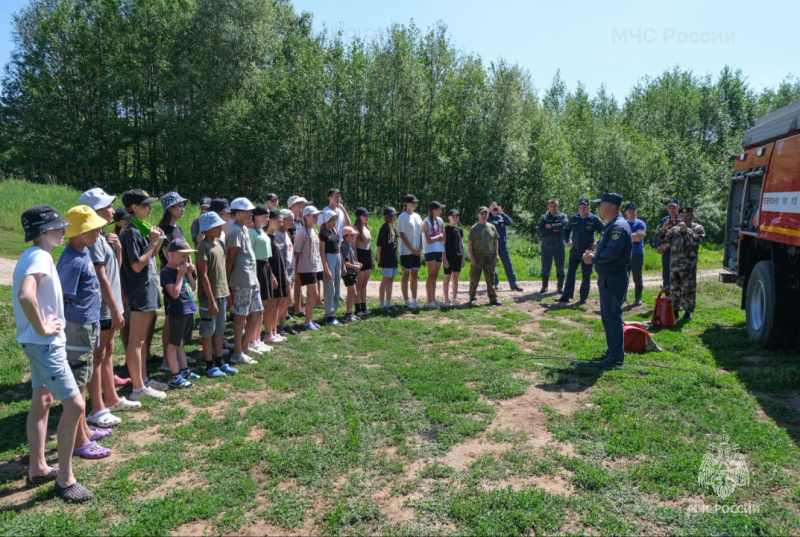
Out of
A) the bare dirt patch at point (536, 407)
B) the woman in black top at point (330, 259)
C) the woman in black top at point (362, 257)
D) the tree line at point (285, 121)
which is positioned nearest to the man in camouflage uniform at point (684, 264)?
the bare dirt patch at point (536, 407)

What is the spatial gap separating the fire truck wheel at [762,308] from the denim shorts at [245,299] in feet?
23.1

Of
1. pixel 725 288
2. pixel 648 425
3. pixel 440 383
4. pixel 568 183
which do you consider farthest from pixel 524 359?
pixel 568 183

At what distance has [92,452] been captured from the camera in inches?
170

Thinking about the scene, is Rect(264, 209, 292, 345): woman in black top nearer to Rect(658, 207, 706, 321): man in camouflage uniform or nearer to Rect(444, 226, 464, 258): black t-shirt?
Rect(444, 226, 464, 258): black t-shirt

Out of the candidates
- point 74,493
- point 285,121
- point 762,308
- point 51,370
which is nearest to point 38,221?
point 51,370

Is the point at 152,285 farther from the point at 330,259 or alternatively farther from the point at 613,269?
the point at 613,269

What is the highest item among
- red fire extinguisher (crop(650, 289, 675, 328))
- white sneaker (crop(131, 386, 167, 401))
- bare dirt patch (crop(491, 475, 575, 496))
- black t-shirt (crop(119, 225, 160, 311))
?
black t-shirt (crop(119, 225, 160, 311))

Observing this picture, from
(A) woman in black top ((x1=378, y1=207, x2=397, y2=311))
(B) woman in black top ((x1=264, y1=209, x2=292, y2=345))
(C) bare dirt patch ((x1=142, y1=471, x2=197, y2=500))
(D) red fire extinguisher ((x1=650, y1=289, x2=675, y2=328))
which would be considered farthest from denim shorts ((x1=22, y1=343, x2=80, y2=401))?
(D) red fire extinguisher ((x1=650, y1=289, x2=675, y2=328))

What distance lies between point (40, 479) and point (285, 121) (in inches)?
1073

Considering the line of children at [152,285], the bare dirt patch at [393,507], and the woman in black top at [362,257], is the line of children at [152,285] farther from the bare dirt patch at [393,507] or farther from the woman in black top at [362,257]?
the bare dirt patch at [393,507]

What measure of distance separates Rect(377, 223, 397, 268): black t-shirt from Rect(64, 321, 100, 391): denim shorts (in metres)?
6.10

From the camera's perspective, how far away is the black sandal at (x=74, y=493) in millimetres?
3674

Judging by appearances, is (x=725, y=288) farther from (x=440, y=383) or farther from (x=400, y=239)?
(x=440, y=383)

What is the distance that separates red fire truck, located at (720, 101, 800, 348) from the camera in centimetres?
671
